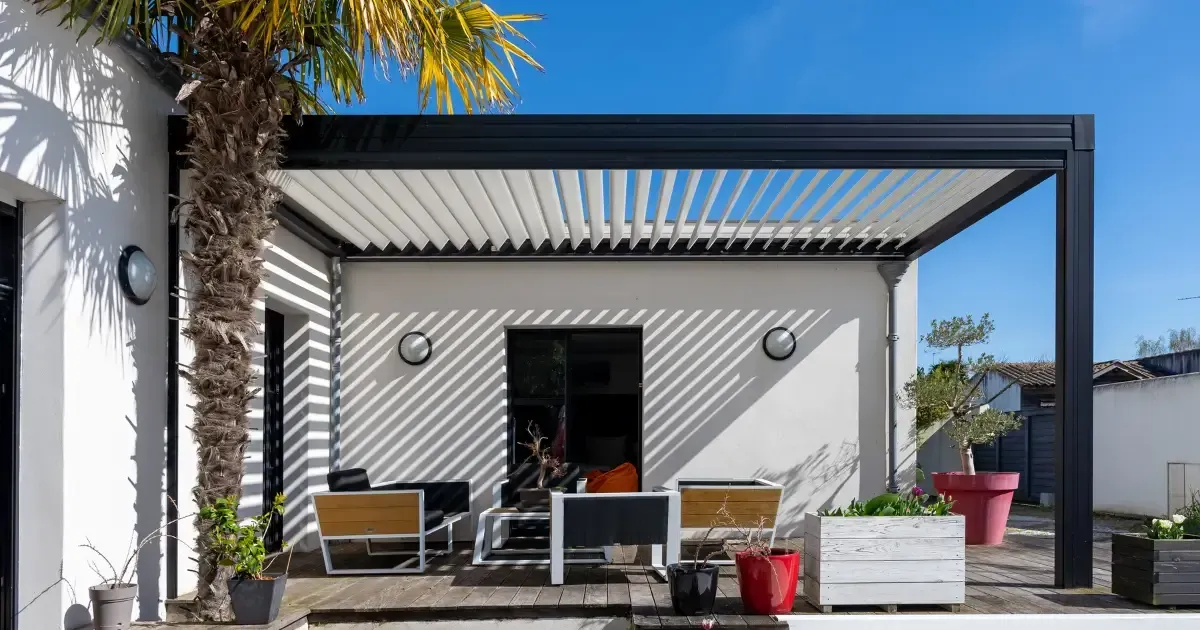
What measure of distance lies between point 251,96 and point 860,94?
20.4 metres

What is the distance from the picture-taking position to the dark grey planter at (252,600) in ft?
15.5

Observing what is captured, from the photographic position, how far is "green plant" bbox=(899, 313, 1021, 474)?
326 inches

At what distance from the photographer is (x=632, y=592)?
5574 millimetres

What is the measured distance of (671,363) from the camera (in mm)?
8688

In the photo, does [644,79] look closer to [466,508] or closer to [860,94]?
[860,94]

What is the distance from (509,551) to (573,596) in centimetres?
165

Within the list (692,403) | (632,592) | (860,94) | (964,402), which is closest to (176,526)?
(632,592)

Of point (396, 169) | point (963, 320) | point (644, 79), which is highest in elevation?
point (644, 79)

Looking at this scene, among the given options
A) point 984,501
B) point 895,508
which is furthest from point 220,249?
point 984,501

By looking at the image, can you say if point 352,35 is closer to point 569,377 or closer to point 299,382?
point 299,382

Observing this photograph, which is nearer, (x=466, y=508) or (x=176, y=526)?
(x=176, y=526)

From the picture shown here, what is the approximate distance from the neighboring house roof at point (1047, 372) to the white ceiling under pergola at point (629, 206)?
8885 millimetres

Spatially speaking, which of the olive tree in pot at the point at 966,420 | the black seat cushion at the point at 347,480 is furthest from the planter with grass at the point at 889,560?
Answer: the black seat cushion at the point at 347,480

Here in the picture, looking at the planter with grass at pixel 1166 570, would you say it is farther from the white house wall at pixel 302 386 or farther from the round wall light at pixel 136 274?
the white house wall at pixel 302 386
